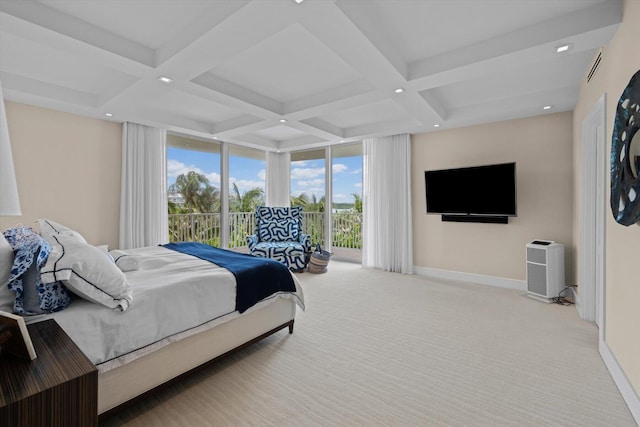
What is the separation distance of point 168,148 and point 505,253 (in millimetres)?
5647

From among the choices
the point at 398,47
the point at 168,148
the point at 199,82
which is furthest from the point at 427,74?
the point at 168,148

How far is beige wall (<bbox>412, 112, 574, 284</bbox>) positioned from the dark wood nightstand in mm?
4599

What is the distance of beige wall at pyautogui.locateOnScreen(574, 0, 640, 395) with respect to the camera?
5.94ft

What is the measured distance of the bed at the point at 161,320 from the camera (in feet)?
5.21

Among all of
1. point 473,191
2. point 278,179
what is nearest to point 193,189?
point 278,179

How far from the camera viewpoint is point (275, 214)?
19.5ft

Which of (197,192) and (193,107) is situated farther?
(197,192)

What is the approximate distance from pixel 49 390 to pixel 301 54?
9.17 ft

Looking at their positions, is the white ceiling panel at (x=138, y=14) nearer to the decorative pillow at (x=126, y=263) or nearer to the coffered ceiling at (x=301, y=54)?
the coffered ceiling at (x=301, y=54)

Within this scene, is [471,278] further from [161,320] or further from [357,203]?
[161,320]

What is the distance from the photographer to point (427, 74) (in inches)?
111

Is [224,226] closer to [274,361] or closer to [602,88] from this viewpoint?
[274,361]

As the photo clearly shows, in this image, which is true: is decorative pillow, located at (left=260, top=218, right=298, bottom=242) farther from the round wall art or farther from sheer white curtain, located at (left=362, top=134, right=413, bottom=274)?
the round wall art

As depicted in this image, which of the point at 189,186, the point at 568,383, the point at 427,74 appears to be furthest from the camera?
the point at 189,186
